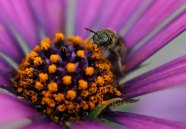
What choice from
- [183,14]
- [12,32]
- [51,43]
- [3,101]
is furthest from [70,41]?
[3,101]

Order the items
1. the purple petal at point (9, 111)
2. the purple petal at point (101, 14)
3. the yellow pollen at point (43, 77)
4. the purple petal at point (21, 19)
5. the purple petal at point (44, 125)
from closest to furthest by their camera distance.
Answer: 1. the purple petal at point (9, 111)
2. the purple petal at point (44, 125)
3. the yellow pollen at point (43, 77)
4. the purple petal at point (21, 19)
5. the purple petal at point (101, 14)

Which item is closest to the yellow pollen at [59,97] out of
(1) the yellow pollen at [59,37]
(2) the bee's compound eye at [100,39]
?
(2) the bee's compound eye at [100,39]

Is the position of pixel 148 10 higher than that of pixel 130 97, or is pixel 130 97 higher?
pixel 148 10

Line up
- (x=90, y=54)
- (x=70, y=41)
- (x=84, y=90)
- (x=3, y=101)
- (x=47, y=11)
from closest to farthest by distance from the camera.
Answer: (x=3, y=101) → (x=84, y=90) → (x=90, y=54) → (x=70, y=41) → (x=47, y=11)

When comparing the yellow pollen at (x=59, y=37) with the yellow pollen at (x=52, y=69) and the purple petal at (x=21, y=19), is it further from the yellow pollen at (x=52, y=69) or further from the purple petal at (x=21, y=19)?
the yellow pollen at (x=52, y=69)

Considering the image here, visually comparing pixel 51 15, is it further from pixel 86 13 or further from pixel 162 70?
pixel 162 70

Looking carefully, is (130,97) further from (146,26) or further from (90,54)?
(146,26)

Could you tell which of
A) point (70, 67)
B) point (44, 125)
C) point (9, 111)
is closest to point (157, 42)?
point (70, 67)

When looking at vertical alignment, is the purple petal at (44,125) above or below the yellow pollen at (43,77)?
below
